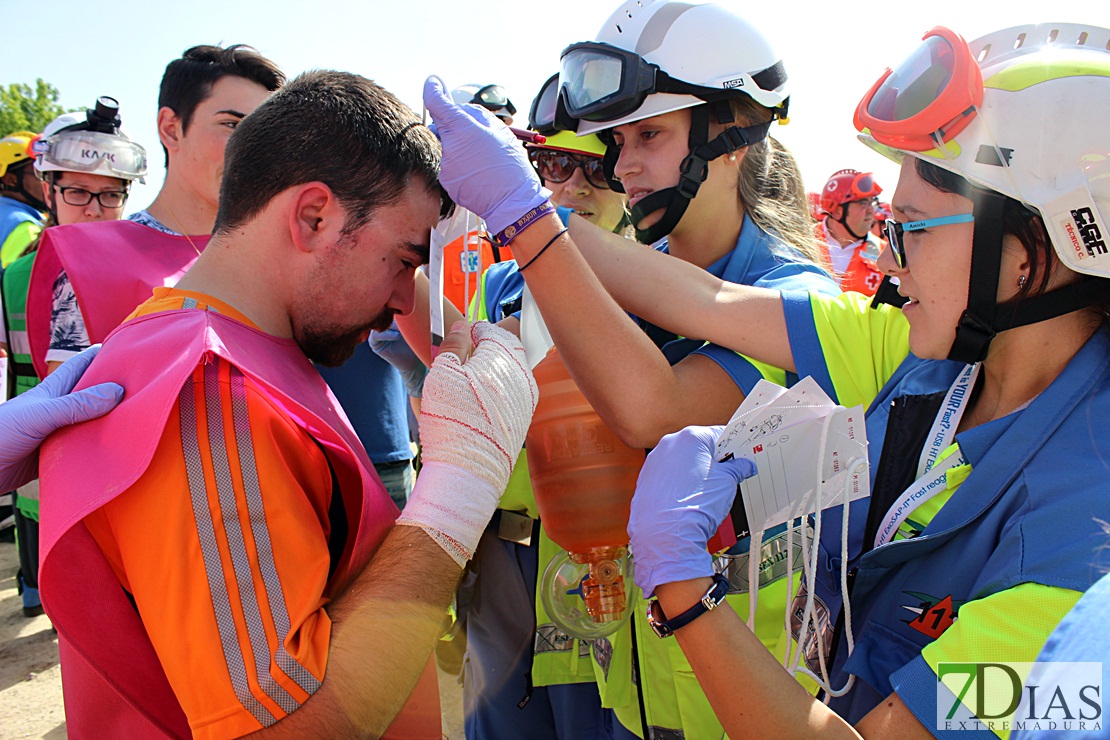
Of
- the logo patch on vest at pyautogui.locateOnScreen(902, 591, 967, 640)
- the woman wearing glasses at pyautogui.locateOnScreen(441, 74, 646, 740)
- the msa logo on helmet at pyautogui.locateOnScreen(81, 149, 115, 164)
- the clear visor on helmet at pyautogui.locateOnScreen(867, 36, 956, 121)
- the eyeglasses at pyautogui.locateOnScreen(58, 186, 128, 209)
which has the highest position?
the clear visor on helmet at pyautogui.locateOnScreen(867, 36, 956, 121)

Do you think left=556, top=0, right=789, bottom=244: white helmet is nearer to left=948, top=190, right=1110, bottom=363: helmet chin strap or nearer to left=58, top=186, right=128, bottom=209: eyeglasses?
left=948, top=190, right=1110, bottom=363: helmet chin strap

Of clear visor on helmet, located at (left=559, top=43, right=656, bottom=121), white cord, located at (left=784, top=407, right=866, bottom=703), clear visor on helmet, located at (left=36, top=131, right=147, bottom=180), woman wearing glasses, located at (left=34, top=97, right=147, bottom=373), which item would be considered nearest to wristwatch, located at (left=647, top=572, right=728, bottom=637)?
white cord, located at (left=784, top=407, right=866, bottom=703)

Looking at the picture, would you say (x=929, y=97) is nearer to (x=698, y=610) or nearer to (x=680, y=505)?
(x=680, y=505)

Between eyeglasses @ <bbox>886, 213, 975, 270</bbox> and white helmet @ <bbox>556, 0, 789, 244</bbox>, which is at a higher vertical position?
white helmet @ <bbox>556, 0, 789, 244</bbox>

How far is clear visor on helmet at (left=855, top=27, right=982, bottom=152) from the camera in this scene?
64.4 inches

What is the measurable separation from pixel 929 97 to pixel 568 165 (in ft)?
6.52

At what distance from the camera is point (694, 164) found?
2480 millimetres

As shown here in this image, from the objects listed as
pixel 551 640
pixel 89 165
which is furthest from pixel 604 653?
pixel 89 165

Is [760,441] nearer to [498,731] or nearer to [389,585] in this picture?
[389,585]

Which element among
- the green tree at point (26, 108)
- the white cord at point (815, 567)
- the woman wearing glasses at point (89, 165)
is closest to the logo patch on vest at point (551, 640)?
the white cord at point (815, 567)

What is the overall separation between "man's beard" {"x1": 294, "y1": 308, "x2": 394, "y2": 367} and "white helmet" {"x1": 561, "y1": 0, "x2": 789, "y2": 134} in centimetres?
106

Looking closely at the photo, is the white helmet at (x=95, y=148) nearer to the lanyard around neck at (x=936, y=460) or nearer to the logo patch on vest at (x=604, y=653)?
the logo patch on vest at (x=604, y=653)

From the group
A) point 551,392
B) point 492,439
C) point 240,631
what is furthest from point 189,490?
point 551,392

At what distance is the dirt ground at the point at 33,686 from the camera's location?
14.0 ft
